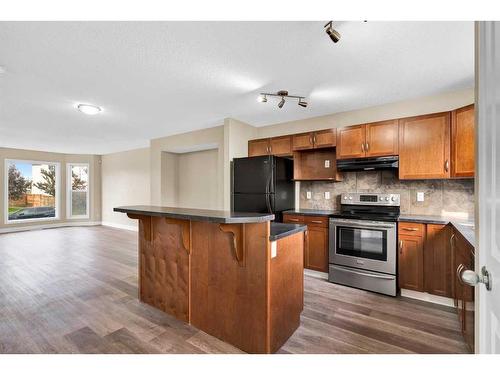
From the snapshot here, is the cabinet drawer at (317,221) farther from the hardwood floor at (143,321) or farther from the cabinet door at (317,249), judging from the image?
the hardwood floor at (143,321)

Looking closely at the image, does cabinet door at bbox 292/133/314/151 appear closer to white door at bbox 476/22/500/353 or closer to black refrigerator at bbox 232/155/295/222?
black refrigerator at bbox 232/155/295/222

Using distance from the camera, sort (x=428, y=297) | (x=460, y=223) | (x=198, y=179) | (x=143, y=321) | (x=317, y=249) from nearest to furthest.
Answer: (x=143, y=321), (x=460, y=223), (x=428, y=297), (x=317, y=249), (x=198, y=179)

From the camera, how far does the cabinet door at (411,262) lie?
8.63ft

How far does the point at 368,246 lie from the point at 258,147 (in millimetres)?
2332

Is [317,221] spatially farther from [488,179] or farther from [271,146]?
[488,179]

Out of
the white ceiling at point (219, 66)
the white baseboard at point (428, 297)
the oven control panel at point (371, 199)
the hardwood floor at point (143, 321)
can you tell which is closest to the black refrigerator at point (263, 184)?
the white ceiling at point (219, 66)

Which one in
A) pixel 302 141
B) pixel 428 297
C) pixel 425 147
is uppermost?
pixel 302 141

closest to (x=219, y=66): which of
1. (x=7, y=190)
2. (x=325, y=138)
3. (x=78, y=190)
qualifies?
(x=325, y=138)

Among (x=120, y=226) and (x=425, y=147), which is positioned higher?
(x=425, y=147)

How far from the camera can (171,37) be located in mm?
1910

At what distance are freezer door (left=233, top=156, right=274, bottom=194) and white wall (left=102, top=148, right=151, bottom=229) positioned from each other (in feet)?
12.6

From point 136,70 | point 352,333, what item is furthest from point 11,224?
point 352,333

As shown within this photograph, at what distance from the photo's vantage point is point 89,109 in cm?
347

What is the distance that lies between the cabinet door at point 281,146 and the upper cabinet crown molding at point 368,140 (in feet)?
2.58
